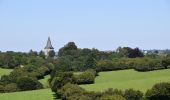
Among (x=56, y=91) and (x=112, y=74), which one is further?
(x=112, y=74)

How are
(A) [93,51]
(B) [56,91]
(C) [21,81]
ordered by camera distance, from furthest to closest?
(A) [93,51] → (C) [21,81] → (B) [56,91]

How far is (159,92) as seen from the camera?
236ft

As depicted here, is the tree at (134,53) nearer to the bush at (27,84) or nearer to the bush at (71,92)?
the bush at (27,84)

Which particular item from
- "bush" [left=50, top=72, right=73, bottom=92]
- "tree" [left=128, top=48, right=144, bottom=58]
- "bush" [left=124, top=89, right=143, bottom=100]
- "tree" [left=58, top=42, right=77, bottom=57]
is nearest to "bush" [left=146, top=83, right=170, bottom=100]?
"bush" [left=124, top=89, right=143, bottom=100]

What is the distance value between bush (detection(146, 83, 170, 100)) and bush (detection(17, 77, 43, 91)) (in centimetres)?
3704

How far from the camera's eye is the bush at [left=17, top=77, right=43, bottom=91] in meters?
104

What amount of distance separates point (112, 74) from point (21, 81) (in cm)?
2366

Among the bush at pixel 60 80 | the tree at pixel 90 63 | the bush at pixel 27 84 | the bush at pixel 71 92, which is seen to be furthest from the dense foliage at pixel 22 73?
the bush at pixel 71 92

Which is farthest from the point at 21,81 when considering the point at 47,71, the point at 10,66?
the point at 10,66

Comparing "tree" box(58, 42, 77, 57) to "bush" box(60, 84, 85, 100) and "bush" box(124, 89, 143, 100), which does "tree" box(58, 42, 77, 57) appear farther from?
"bush" box(124, 89, 143, 100)

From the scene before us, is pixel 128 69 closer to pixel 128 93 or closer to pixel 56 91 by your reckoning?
pixel 56 91

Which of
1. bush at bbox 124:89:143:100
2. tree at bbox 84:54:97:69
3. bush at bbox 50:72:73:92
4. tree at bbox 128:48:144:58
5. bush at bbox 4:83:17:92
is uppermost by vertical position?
tree at bbox 128:48:144:58

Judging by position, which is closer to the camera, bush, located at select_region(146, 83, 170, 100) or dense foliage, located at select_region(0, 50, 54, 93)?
bush, located at select_region(146, 83, 170, 100)

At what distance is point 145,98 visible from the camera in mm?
71312
